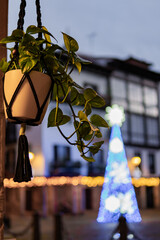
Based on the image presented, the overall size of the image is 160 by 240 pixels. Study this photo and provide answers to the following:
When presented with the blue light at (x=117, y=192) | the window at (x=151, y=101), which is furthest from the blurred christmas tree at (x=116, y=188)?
the window at (x=151, y=101)

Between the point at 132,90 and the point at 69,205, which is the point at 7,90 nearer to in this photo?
the point at 69,205

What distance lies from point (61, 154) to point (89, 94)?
2478 centimetres

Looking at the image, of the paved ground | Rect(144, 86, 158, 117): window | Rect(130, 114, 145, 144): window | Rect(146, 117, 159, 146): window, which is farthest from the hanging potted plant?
Rect(144, 86, 158, 117): window

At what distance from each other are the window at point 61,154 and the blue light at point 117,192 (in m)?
17.3

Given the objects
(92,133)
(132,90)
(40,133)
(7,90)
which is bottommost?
(92,133)

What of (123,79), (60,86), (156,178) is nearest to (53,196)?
(156,178)

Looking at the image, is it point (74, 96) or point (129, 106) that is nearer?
point (74, 96)

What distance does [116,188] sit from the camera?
26.7 ft

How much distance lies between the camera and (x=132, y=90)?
107 ft

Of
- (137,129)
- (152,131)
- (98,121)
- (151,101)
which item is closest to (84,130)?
(98,121)

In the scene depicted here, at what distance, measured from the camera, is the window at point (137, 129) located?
102 feet

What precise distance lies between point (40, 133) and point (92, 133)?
2431 cm

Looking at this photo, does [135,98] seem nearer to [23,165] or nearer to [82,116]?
[82,116]

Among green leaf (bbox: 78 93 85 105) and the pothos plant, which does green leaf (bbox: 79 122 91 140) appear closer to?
the pothos plant
